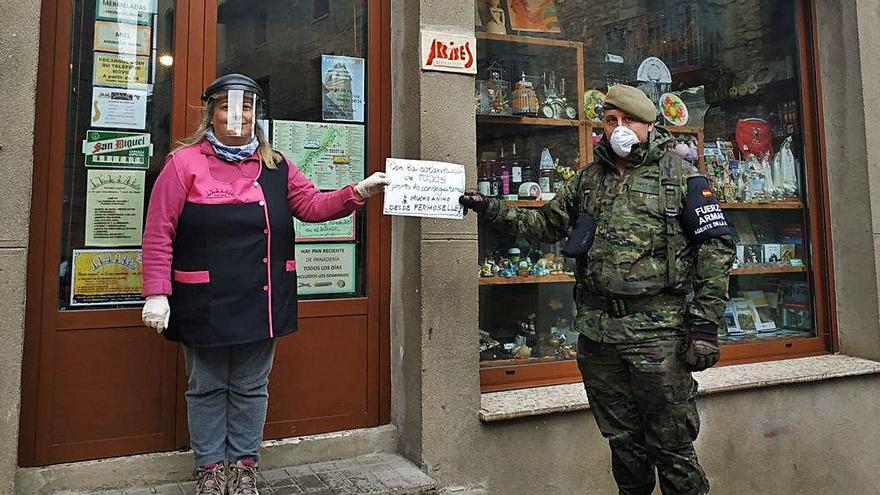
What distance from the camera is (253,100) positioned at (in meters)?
2.79

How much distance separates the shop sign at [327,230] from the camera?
144 inches

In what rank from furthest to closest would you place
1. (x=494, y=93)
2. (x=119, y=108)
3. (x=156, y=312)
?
1. (x=494, y=93)
2. (x=119, y=108)
3. (x=156, y=312)

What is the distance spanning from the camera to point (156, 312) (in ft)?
8.27

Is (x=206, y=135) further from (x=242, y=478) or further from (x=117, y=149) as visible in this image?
(x=242, y=478)

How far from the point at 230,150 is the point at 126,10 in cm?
123

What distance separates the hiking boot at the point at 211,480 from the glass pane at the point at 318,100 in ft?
3.63

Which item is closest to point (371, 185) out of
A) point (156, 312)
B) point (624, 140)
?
point (156, 312)

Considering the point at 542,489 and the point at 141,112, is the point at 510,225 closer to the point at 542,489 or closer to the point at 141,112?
the point at 542,489

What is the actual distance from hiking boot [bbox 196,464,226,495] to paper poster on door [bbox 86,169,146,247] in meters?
1.21

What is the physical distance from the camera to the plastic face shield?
107 inches

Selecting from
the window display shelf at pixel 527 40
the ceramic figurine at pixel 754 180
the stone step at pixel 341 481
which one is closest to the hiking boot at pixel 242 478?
the stone step at pixel 341 481

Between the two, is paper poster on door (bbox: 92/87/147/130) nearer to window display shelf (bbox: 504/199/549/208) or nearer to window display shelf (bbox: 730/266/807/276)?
window display shelf (bbox: 504/199/549/208)

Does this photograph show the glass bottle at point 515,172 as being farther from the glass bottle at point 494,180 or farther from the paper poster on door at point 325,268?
the paper poster on door at point 325,268

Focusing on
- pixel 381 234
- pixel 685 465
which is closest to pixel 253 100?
pixel 381 234
